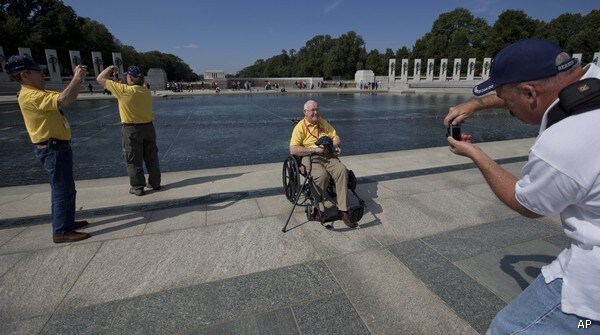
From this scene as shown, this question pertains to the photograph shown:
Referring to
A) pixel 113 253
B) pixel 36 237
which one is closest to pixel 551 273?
pixel 113 253

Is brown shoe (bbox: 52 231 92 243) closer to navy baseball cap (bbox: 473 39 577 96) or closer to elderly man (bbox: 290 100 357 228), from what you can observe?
elderly man (bbox: 290 100 357 228)

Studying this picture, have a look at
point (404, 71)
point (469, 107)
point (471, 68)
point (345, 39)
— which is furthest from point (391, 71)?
point (469, 107)

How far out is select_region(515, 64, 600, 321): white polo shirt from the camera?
1.07 metres

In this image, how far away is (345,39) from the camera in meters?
104

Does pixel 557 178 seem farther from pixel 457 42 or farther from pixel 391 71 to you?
pixel 457 42

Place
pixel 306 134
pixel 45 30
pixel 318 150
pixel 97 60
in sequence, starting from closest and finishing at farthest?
pixel 318 150 < pixel 306 134 < pixel 97 60 < pixel 45 30

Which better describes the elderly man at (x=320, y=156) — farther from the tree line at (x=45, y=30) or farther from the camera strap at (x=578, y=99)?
the tree line at (x=45, y=30)

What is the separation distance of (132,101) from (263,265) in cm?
364

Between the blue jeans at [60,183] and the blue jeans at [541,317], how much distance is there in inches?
171

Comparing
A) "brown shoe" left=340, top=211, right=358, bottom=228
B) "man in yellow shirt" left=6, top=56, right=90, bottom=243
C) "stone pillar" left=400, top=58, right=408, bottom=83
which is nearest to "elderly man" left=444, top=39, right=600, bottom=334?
"brown shoe" left=340, top=211, right=358, bottom=228

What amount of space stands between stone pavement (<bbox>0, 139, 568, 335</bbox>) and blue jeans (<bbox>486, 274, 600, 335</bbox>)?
98cm

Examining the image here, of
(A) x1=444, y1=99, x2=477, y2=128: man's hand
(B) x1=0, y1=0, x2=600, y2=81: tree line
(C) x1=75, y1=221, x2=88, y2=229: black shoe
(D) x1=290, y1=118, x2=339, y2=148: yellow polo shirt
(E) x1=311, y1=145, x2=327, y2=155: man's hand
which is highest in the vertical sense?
(B) x1=0, y1=0, x2=600, y2=81: tree line

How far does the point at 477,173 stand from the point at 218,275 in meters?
5.32

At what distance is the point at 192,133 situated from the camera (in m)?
13.2
